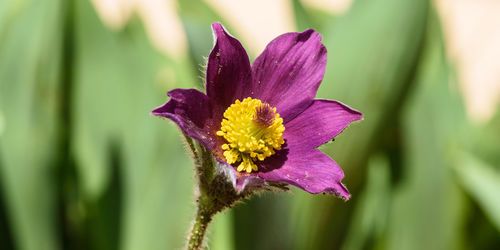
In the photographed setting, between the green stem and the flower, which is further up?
the flower

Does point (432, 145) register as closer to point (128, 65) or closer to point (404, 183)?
point (404, 183)

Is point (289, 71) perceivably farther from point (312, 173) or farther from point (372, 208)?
point (372, 208)

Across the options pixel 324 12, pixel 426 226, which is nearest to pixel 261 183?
pixel 426 226

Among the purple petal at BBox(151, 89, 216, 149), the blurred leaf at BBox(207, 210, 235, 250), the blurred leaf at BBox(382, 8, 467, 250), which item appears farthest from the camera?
the blurred leaf at BBox(382, 8, 467, 250)

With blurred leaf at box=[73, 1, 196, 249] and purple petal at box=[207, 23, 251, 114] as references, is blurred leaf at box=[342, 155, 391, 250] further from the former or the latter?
purple petal at box=[207, 23, 251, 114]

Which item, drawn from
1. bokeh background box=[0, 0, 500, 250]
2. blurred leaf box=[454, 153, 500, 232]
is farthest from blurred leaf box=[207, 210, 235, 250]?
blurred leaf box=[454, 153, 500, 232]

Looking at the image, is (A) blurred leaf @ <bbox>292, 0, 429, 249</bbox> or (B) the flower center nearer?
(B) the flower center

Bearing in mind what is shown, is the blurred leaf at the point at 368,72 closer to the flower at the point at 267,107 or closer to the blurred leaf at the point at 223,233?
the blurred leaf at the point at 223,233
